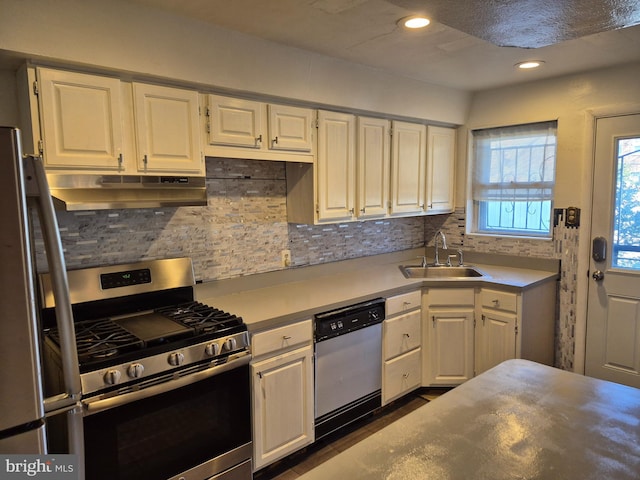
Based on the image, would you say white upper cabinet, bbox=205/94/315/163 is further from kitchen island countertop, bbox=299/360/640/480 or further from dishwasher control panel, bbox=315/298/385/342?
kitchen island countertop, bbox=299/360/640/480

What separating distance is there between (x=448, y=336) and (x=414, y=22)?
2117mm

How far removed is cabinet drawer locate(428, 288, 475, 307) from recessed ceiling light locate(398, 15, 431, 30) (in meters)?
1.76

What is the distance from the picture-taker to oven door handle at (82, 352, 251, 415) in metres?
1.63

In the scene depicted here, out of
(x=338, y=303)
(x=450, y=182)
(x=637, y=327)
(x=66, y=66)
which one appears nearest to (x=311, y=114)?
(x=338, y=303)

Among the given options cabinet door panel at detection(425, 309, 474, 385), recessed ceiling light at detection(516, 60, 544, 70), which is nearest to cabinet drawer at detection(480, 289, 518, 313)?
cabinet door panel at detection(425, 309, 474, 385)

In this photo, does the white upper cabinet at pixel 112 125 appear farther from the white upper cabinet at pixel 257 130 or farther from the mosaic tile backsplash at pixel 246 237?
the mosaic tile backsplash at pixel 246 237

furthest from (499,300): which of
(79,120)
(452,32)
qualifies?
(79,120)

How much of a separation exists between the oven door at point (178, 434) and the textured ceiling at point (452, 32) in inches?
65.1

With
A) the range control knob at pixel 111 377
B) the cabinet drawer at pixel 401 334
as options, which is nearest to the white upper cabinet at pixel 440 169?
the cabinet drawer at pixel 401 334

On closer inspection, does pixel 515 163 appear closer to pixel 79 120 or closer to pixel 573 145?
pixel 573 145

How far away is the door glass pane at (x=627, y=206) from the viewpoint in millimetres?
2939

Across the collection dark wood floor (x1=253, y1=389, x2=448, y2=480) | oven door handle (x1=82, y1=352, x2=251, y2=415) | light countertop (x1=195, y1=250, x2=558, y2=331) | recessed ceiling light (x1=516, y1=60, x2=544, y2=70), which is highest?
recessed ceiling light (x1=516, y1=60, x2=544, y2=70)

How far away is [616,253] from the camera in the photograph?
3.05 m

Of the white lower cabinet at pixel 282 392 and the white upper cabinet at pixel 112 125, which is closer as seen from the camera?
the white upper cabinet at pixel 112 125
